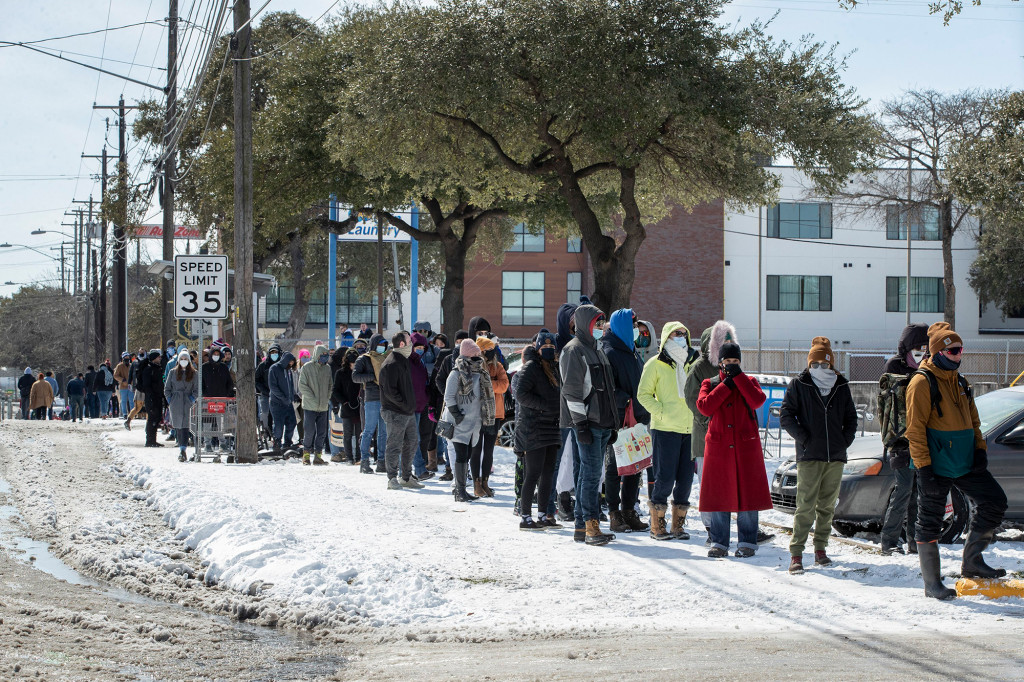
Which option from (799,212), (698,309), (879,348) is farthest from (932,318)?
(698,309)

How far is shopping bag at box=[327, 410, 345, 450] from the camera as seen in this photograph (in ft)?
58.5

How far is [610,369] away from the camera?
967 cm

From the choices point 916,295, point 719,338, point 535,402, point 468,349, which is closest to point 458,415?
point 468,349

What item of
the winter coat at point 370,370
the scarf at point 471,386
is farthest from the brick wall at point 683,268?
the scarf at point 471,386

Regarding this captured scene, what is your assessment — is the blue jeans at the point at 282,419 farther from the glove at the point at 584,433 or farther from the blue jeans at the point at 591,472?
the glove at the point at 584,433

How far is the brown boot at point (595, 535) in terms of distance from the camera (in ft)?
31.4

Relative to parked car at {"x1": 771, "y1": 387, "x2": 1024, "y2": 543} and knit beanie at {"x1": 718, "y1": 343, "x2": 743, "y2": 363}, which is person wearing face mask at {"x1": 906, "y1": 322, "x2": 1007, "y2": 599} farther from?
parked car at {"x1": 771, "y1": 387, "x2": 1024, "y2": 543}

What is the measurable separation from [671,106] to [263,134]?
11.7 metres

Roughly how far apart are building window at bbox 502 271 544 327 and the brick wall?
652 cm

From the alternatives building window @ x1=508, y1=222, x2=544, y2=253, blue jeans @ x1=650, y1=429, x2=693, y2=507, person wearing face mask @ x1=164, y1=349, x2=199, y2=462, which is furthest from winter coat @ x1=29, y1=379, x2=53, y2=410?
blue jeans @ x1=650, y1=429, x2=693, y2=507

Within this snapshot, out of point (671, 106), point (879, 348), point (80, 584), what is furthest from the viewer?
point (879, 348)

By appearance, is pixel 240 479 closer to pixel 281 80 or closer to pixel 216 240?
pixel 281 80

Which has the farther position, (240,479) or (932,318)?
(932,318)

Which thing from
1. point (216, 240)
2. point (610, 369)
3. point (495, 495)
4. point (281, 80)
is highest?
point (281, 80)
